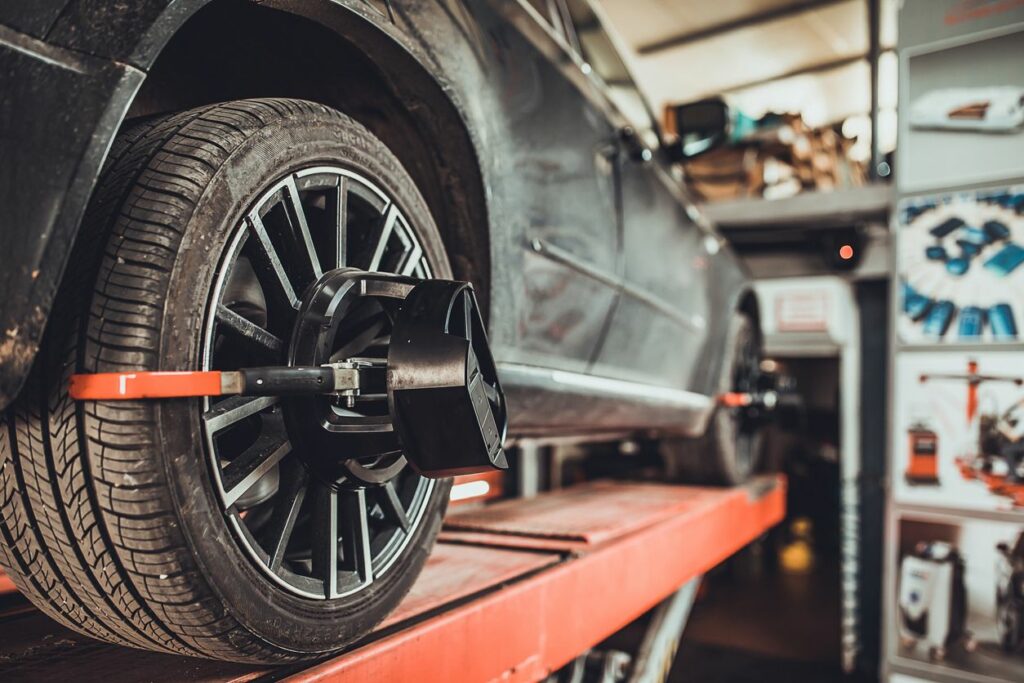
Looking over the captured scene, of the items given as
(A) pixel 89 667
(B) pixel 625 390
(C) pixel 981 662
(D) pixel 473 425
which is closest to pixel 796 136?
(C) pixel 981 662

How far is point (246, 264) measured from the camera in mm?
1026

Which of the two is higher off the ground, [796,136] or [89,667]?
[796,136]

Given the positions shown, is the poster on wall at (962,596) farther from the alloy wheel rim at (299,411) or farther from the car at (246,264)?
the alloy wheel rim at (299,411)

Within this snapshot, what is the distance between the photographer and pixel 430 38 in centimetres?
106

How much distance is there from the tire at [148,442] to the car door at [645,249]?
106 cm

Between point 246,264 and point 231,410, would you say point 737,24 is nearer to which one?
point 246,264

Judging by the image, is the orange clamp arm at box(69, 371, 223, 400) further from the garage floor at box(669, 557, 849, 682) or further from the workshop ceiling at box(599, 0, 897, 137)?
the workshop ceiling at box(599, 0, 897, 137)

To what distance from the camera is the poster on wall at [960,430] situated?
120 inches

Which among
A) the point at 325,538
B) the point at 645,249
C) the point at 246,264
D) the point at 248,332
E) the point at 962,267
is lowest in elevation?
the point at 325,538

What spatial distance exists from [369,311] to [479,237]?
268mm

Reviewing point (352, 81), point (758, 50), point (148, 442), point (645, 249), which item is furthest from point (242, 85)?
point (758, 50)

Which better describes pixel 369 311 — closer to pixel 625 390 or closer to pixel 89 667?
pixel 89 667

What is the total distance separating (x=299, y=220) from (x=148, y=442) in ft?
1.03

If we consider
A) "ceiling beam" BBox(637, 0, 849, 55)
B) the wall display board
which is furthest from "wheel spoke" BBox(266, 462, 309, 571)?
"ceiling beam" BBox(637, 0, 849, 55)
